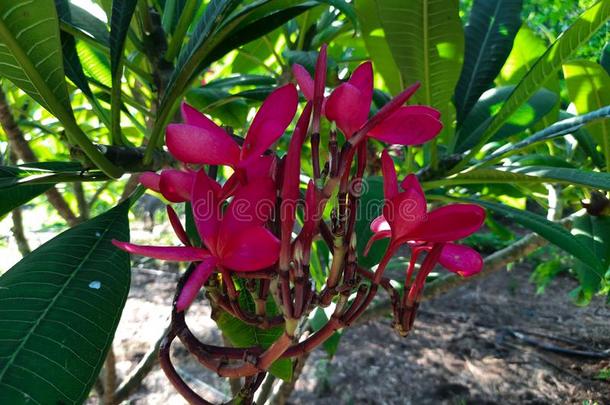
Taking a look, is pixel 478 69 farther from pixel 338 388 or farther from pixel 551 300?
pixel 551 300

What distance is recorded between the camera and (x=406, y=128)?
0.42 m

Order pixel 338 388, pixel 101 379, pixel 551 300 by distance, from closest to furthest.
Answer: pixel 101 379, pixel 338 388, pixel 551 300

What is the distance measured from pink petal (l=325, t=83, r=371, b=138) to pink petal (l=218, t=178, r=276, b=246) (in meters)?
0.07

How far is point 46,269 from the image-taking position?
19.0 inches

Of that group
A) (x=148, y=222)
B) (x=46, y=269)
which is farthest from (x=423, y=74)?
(x=148, y=222)

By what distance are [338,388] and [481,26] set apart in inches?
82.8

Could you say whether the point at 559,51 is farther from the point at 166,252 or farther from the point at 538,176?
the point at 166,252

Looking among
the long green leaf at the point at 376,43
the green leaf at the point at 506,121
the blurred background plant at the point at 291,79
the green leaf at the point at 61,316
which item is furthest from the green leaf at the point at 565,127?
A: the green leaf at the point at 61,316

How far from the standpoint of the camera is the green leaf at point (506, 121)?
918 millimetres

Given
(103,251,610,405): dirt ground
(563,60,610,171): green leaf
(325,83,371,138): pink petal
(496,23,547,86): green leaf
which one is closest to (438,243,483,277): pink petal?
(325,83,371,138): pink petal

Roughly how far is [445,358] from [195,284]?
2.81 meters

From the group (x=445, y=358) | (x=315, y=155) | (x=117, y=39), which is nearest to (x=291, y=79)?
(x=117, y=39)

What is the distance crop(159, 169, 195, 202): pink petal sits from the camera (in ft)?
1.36

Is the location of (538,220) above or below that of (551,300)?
above
